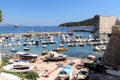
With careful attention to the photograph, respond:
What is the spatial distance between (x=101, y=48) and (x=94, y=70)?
3221 centimetres

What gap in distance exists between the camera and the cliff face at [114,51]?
38062 mm

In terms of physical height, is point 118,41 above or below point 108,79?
above

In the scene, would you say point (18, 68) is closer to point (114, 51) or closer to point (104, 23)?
point (114, 51)

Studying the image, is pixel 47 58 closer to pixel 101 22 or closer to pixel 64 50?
pixel 64 50

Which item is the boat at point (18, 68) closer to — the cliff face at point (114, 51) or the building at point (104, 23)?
the cliff face at point (114, 51)

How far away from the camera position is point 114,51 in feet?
129

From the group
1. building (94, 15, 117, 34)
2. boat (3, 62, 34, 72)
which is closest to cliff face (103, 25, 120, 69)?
boat (3, 62, 34, 72)

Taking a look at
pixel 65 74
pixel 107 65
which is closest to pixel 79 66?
pixel 107 65

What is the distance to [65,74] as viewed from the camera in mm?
30562

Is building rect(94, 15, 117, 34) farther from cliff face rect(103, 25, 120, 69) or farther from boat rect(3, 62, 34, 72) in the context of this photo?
boat rect(3, 62, 34, 72)

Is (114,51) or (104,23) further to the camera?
(104,23)

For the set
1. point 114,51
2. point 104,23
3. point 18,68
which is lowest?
point 18,68

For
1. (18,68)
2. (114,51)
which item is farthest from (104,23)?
(18,68)

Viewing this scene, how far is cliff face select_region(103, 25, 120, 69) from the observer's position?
38.1 m
